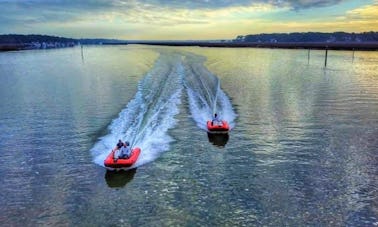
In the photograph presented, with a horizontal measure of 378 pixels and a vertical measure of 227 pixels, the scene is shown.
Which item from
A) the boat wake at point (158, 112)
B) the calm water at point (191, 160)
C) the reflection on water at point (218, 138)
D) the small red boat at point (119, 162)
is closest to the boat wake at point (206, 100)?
the boat wake at point (158, 112)

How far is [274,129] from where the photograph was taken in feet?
102

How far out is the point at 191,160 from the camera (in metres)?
24.3

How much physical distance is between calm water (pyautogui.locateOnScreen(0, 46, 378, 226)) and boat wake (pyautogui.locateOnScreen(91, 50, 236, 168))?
130 millimetres

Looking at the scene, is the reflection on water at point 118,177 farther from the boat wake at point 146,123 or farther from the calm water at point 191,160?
the boat wake at point 146,123

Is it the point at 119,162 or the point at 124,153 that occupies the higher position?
the point at 124,153

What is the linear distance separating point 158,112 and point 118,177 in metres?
15.9

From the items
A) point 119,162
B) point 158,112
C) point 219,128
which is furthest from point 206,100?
point 119,162

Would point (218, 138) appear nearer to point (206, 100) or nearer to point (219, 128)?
point (219, 128)

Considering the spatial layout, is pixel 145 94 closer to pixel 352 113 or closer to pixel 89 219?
pixel 352 113

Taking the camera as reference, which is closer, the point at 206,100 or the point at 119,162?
the point at 119,162

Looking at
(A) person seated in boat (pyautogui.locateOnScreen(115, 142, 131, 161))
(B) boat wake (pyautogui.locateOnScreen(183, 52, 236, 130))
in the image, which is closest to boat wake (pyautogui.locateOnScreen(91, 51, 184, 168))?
(A) person seated in boat (pyautogui.locateOnScreen(115, 142, 131, 161))

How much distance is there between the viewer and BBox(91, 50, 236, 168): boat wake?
2708cm

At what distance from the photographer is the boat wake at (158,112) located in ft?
88.8

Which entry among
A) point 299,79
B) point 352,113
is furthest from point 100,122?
point 299,79
